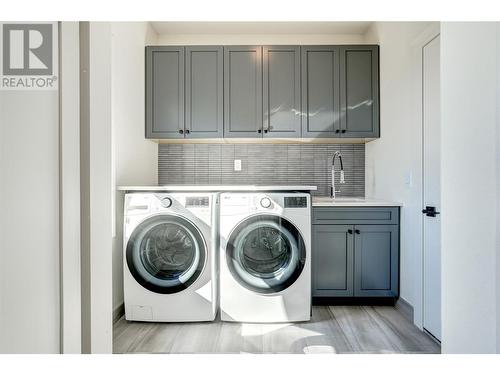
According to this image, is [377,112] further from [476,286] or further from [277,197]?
[476,286]

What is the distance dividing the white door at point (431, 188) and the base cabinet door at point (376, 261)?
0.44 m

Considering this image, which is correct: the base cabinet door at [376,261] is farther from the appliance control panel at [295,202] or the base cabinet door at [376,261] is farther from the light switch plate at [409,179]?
the appliance control panel at [295,202]

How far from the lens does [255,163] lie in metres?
3.14

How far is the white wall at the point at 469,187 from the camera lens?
811mm

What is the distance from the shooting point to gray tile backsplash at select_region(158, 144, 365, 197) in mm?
3141

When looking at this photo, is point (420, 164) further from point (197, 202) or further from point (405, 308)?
point (197, 202)

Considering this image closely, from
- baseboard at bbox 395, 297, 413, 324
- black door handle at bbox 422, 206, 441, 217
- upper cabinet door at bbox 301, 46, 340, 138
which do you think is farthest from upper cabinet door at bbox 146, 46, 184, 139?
baseboard at bbox 395, 297, 413, 324

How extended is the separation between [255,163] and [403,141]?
4.65 ft

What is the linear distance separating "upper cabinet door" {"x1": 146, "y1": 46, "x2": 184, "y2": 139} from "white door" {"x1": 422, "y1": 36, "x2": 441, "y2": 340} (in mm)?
2029

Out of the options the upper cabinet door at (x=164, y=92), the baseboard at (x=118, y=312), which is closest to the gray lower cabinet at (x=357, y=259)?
the baseboard at (x=118, y=312)

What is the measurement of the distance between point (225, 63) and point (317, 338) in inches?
95.9

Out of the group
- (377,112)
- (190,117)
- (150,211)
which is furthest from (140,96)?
(377,112)

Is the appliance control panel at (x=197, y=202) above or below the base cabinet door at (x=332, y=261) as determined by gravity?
above

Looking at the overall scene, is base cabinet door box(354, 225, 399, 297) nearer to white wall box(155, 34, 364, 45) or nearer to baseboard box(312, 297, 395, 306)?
baseboard box(312, 297, 395, 306)
